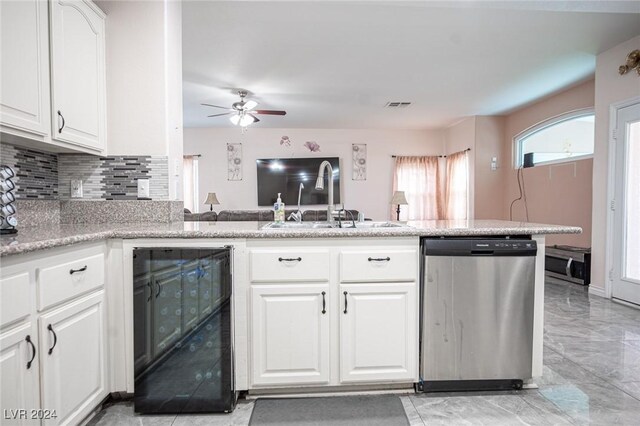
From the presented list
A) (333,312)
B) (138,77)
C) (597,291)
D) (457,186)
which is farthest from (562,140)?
(138,77)

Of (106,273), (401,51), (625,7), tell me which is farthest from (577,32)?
(106,273)

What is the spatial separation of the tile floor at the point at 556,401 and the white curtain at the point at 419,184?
15.9ft

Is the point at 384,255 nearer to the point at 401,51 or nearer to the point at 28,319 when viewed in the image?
the point at 28,319

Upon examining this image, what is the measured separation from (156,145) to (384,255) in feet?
5.09

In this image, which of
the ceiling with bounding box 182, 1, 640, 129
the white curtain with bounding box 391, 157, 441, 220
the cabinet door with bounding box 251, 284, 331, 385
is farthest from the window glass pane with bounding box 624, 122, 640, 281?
the white curtain with bounding box 391, 157, 441, 220

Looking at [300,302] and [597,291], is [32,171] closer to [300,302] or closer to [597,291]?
[300,302]

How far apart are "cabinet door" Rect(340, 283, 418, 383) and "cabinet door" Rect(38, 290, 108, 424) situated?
3.64 ft

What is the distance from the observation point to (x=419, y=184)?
7191 millimetres

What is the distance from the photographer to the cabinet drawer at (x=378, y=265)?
1.60 m

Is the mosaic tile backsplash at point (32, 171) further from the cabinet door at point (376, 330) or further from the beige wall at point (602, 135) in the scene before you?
the beige wall at point (602, 135)

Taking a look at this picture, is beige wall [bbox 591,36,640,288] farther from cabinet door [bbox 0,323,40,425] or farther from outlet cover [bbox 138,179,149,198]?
cabinet door [bbox 0,323,40,425]

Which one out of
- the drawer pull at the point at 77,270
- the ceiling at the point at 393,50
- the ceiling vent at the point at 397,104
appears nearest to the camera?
the drawer pull at the point at 77,270

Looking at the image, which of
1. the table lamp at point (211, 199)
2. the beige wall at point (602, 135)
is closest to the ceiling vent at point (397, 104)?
the beige wall at point (602, 135)

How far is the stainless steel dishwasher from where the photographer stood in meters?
1.61
